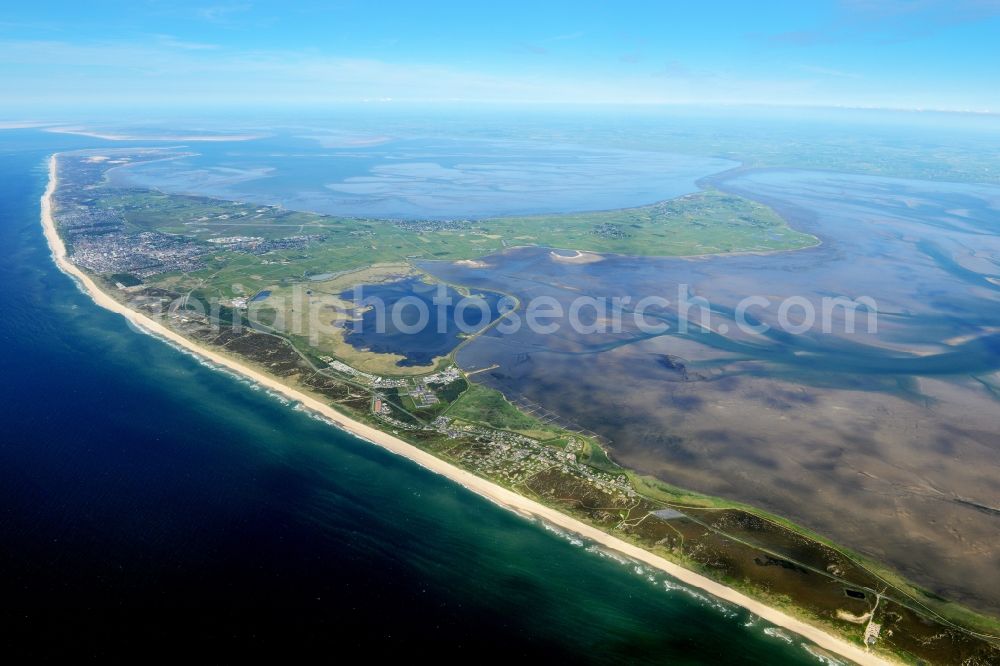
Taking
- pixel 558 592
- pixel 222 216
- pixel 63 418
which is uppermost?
pixel 222 216

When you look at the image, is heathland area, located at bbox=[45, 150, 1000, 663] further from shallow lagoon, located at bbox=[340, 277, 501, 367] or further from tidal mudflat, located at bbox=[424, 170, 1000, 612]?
tidal mudflat, located at bbox=[424, 170, 1000, 612]

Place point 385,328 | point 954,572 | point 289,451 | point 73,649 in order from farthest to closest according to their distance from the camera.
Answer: point 385,328 → point 289,451 → point 954,572 → point 73,649

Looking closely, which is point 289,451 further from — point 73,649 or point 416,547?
point 73,649

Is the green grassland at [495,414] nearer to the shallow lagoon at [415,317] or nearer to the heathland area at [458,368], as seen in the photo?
the heathland area at [458,368]

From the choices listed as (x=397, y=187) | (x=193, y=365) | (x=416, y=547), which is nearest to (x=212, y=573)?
(x=416, y=547)

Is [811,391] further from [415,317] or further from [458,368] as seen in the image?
[415,317]
